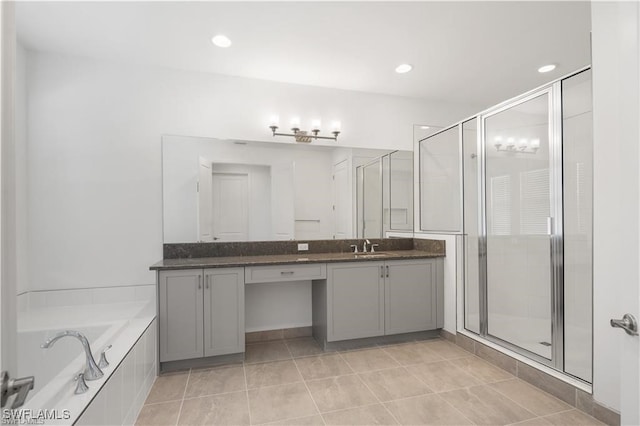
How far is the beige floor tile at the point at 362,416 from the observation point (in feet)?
5.98

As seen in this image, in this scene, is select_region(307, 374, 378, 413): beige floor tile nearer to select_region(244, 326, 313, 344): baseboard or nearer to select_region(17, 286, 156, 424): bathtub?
select_region(244, 326, 313, 344): baseboard

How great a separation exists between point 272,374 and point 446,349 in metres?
1.65

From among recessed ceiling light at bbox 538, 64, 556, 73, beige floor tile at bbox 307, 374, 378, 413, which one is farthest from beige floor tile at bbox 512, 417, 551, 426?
recessed ceiling light at bbox 538, 64, 556, 73

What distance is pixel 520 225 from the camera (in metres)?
2.54

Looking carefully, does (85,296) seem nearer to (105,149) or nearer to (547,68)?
(105,149)

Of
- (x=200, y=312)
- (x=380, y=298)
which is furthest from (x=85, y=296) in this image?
(x=380, y=298)

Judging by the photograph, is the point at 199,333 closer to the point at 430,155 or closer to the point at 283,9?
the point at 283,9

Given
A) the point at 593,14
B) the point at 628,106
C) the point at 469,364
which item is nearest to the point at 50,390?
the point at 628,106

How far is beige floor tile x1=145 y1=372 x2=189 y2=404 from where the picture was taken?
2.08 meters

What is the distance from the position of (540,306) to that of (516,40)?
2.13 meters

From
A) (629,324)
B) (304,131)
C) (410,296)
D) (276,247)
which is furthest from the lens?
(304,131)

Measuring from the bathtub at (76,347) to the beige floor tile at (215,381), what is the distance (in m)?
0.32

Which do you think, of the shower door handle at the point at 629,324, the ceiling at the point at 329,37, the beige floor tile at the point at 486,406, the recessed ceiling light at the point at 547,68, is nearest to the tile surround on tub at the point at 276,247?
the beige floor tile at the point at 486,406

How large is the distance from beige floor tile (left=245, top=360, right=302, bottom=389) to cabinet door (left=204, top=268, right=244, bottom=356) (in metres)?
0.22
